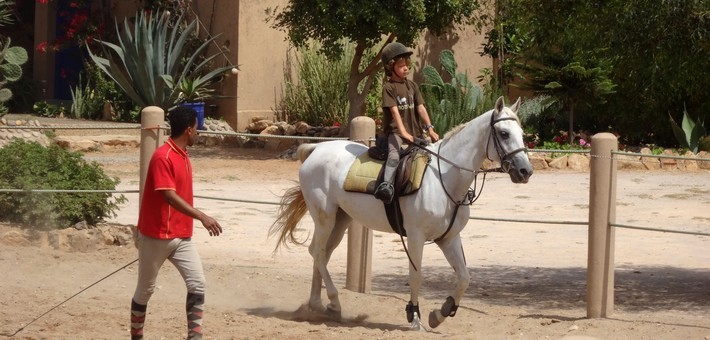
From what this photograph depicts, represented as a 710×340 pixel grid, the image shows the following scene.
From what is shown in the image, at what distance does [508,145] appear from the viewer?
26.1ft

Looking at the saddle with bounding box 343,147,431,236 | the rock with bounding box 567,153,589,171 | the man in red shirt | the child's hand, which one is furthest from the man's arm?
the rock with bounding box 567,153,589,171

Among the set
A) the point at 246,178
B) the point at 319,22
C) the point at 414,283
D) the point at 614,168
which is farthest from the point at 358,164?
the point at 319,22

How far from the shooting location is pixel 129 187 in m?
15.7

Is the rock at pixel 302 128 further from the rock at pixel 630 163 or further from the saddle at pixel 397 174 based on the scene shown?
the saddle at pixel 397 174

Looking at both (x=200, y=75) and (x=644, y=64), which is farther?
(x=200, y=75)

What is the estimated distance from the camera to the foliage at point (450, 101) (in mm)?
19844

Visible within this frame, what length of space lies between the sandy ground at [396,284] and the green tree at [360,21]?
4499mm

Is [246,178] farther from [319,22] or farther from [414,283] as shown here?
[414,283]

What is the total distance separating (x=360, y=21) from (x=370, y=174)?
10877mm

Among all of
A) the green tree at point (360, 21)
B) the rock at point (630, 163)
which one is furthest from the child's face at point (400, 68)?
the rock at point (630, 163)

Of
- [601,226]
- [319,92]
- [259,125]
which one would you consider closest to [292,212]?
[601,226]

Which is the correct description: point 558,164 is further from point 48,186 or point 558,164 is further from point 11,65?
point 48,186

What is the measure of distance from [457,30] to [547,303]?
16.0 meters

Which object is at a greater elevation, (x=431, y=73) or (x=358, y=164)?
(x=431, y=73)
